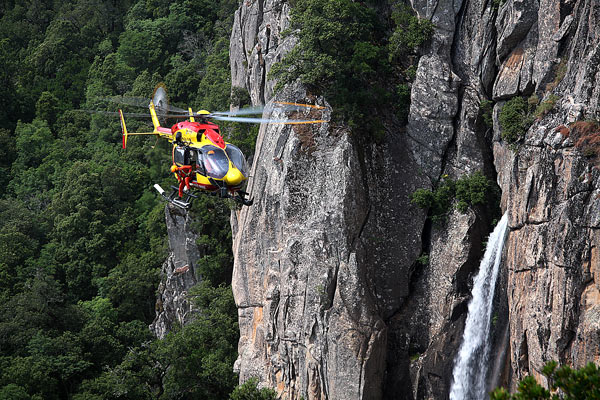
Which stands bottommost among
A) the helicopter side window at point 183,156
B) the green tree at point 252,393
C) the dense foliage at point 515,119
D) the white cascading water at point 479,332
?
the green tree at point 252,393

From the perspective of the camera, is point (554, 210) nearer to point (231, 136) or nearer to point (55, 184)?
point (231, 136)

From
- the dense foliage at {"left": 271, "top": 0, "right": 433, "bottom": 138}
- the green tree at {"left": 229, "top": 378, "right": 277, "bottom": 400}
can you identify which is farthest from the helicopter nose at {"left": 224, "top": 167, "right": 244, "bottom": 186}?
the green tree at {"left": 229, "top": 378, "right": 277, "bottom": 400}

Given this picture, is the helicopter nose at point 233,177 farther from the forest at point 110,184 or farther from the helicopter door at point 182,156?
the forest at point 110,184

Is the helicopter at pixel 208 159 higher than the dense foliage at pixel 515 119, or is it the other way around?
the dense foliage at pixel 515 119

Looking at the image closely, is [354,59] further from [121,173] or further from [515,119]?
[121,173]

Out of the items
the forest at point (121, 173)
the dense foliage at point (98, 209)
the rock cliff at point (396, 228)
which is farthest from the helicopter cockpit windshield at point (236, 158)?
the rock cliff at point (396, 228)
